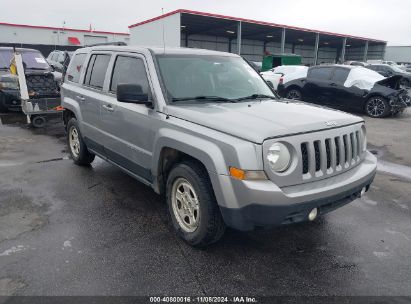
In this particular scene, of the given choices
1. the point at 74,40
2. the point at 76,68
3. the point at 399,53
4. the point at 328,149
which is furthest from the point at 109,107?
the point at 399,53

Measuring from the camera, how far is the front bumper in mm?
2742

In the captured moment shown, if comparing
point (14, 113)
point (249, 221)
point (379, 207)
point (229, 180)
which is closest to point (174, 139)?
point (229, 180)

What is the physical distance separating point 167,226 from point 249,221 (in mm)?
1324

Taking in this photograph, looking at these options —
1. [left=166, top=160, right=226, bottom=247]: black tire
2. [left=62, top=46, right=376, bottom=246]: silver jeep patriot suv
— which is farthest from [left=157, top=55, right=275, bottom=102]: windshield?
[left=166, top=160, right=226, bottom=247]: black tire

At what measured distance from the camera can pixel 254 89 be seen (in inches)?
171

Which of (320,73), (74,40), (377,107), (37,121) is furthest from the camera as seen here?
(74,40)

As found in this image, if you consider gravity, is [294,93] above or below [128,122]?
below

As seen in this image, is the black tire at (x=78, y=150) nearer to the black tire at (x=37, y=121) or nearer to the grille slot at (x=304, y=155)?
the grille slot at (x=304, y=155)

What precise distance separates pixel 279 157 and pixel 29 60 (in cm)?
1050

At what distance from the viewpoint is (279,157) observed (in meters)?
2.87

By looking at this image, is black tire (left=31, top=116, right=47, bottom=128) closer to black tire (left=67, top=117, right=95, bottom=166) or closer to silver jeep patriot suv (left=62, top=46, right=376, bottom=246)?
black tire (left=67, top=117, right=95, bottom=166)

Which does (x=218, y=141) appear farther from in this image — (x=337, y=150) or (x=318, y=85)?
(x=318, y=85)

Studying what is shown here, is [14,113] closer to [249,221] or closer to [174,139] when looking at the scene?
[174,139]

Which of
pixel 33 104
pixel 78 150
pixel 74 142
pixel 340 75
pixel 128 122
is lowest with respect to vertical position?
pixel 78 150
